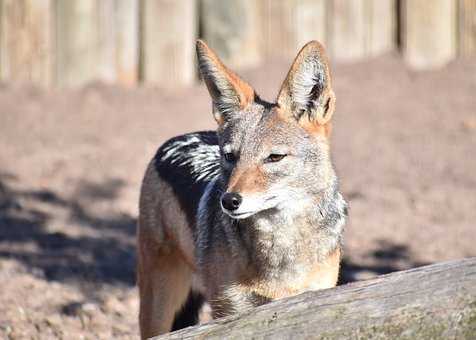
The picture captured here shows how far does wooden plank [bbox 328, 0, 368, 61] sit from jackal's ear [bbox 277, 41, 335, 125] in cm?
613

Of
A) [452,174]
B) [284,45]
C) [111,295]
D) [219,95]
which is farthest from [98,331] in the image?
[284,45]

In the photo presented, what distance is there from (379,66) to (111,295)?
5045mm

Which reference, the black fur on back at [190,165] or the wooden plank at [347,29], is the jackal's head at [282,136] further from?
the wooden plank at [347,29]

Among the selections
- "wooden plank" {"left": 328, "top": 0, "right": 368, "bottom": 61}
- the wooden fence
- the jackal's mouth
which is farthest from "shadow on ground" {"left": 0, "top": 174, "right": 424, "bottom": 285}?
"wooden plank" {"left": 328, "top": 0, "right": 368, "bottom": 61}

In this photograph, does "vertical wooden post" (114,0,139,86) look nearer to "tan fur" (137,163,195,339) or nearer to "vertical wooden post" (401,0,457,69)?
"vertical wooden post" (401,0,457,69)

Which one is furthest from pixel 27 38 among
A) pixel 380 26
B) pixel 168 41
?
pixel 380 26

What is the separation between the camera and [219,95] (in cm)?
519

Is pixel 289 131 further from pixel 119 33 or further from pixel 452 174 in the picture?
pixel 119 33

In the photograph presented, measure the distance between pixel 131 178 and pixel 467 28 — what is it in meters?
4.24

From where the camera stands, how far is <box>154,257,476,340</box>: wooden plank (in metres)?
3.63

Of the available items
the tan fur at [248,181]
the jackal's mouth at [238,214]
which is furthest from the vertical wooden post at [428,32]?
the jackal's mouth at [238,214]

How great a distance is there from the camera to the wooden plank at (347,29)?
1091cm

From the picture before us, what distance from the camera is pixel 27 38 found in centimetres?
1052

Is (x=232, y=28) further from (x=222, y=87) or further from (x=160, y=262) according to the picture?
(x=222, y=87)
